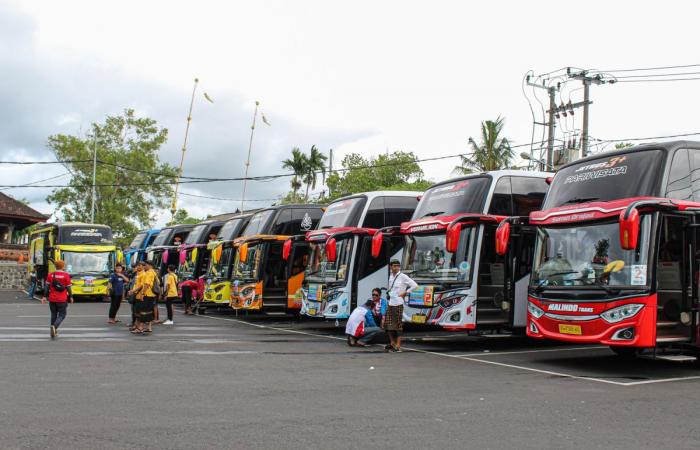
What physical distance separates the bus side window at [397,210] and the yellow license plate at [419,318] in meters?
4.63

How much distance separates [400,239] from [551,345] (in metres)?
4.61

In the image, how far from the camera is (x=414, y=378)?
11.0 meters

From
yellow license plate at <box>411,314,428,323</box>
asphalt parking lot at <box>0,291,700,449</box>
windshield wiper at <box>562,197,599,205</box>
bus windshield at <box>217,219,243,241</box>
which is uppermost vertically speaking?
bus windshield at <box>217,219,243,241</box>

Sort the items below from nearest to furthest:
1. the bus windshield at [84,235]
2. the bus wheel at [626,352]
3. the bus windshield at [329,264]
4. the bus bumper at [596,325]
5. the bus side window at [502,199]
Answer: the bus bumper at [596,325], the bus wheel at [626,352], the bus side window at [502,199], the bus windshield at [329,264], the bus windshield at [84,235]

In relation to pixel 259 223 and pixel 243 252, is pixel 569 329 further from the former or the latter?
pixel 259 223

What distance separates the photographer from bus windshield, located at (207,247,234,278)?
85.6 ft

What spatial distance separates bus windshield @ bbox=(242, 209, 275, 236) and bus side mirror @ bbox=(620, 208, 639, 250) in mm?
14769

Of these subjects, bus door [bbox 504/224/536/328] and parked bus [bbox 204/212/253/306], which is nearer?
bus door [bbox 504/224/536/328]

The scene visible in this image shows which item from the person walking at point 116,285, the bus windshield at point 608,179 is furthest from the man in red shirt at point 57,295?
the bus windshield at point 608,179

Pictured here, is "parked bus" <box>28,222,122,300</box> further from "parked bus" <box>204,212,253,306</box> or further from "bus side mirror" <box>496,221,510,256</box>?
"bus side mirror" <box>496,221,510,256</box>

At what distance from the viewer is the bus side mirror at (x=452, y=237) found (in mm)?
14359

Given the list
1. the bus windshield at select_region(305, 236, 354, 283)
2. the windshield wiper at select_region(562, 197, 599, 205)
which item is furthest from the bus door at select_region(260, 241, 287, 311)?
the windshield wiper at select_region(562, 197, 599, 205)

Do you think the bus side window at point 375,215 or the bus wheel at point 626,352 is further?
the bus side window at point 375,215

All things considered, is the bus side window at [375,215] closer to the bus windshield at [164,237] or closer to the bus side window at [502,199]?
the bus side window at [502,199]
